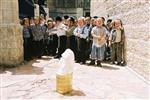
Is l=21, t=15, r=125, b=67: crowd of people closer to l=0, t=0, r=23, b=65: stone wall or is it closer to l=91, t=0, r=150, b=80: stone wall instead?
l=91, t=0, r=150, b=80: stone wall

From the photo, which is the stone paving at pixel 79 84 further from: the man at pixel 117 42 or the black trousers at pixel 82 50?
the black trousers at pixel 82 50

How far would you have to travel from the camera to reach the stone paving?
6012 millimetres

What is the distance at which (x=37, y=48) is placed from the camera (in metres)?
11.5

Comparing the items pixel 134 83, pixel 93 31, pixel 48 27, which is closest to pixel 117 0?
pixel 93 31

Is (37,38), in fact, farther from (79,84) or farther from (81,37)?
(79,84)

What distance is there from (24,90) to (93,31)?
373 cm

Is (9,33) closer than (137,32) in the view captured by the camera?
No

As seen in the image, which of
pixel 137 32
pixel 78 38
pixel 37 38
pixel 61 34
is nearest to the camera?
pixel 137 32

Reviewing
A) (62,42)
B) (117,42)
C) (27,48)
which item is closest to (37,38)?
(27,48)

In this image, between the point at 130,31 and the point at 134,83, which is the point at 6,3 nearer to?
the point at 130,31

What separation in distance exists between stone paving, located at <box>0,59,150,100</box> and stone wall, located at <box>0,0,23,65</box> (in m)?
0.43

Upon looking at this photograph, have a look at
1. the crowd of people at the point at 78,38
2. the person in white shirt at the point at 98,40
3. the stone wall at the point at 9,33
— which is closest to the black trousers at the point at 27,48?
the crowd of people at the point at 78,38

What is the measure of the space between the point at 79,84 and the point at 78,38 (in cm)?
331

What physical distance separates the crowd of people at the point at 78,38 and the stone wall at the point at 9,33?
4.65 feet
